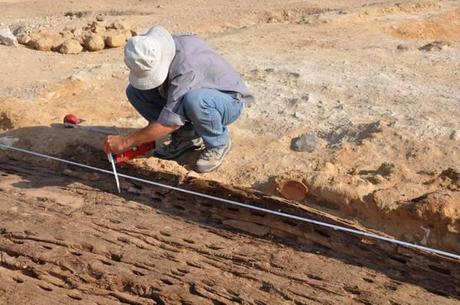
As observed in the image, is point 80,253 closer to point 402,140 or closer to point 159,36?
point 159,36

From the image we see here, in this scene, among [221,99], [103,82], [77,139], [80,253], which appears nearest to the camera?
[80,253]

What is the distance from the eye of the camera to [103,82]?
19.5ft

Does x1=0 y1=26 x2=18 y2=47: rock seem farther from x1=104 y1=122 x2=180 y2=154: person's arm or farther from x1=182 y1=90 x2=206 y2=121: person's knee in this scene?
x1=182 y1=90 x2=206 y2=121: person's knee

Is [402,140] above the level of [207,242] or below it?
above

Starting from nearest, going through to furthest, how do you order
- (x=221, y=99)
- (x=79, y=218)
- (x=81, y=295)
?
(x=81, y=295) < (x=79, y=218) < (x=221, y=99)

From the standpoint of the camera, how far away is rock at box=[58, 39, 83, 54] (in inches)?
280

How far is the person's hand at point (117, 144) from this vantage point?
12.4 ft

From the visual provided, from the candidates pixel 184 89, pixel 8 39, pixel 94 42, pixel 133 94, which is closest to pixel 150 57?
pixel 184 89

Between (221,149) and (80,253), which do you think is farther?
(221,149)

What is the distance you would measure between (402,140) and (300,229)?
123cm

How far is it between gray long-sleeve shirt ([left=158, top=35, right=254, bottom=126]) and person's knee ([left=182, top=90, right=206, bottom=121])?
26 mm

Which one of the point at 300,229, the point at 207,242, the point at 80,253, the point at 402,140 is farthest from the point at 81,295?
the point at 402,140

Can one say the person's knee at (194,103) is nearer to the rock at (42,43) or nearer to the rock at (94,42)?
the rock at (94,42)

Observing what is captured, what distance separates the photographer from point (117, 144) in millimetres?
3783
